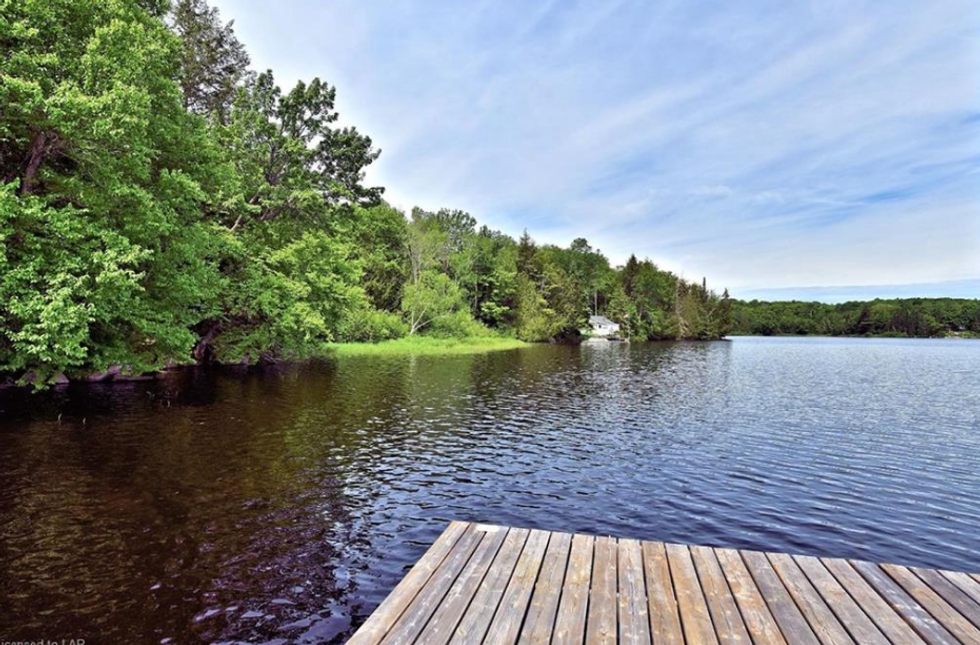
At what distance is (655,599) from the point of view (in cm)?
515

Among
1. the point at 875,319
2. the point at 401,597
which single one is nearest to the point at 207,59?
the point at 401,597

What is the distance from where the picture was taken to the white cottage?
402 ft

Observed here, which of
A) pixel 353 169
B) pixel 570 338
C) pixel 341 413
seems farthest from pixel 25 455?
pixel 570 338

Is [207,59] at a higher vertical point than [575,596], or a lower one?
higher

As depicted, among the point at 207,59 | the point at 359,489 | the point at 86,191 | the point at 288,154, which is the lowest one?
the point at 359,489

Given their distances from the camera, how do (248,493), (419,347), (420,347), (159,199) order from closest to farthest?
(248,493), (159,199), (419,347), (420,347)

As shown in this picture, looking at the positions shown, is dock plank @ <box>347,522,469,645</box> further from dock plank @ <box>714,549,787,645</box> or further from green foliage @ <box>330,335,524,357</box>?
green foliage @ <box>330,335,524,357</box>

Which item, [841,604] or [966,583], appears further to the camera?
[966,583]

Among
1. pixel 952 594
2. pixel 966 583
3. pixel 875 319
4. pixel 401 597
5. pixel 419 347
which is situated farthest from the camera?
pixel 875 319

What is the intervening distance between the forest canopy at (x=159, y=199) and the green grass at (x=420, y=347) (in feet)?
11.8

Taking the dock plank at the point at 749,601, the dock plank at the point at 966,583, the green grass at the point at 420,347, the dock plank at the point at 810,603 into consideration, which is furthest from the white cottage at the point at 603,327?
the dock plank at the point at 749,601

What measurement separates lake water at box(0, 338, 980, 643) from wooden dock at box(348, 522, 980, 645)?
2.59 metres

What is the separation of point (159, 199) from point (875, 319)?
21318 cm

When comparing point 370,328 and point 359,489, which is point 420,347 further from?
point 359,489
